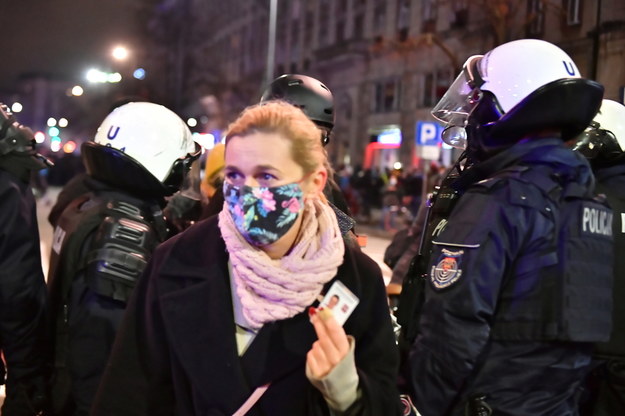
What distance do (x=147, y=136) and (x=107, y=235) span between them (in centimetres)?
68

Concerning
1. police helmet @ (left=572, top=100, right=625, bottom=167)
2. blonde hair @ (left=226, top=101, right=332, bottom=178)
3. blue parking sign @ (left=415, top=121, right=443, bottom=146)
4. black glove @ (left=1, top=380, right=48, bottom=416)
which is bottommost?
black glove @ (left=1, top=380, right=48, bottom=416)

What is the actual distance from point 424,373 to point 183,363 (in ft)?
2.96

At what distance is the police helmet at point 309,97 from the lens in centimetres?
390

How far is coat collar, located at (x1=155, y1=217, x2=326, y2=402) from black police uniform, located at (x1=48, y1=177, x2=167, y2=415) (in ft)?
2.31

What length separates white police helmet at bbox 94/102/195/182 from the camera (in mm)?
3160

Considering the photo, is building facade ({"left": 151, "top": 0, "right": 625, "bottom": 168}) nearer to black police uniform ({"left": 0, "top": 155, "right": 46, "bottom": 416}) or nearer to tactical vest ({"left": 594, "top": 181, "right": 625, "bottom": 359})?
A: tactical vest ({"left": 594, "top": 181, "right": 625, "bottom": 359})

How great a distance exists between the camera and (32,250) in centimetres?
309

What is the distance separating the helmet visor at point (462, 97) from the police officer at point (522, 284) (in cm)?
41

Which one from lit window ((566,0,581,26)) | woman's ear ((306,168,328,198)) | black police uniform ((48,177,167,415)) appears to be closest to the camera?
woman's ear ((306,168,328,198))

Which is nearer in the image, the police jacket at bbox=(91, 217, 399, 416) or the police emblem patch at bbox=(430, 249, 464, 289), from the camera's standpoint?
the police jacket at bbox=(91, 217, 399, 416)

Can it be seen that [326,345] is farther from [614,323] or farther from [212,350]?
[614,323]

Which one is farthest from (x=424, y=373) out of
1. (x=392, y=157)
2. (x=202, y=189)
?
(x=392, y=157)

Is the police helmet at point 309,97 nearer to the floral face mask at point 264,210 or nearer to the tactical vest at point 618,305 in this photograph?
the tactical vest at point 618,305

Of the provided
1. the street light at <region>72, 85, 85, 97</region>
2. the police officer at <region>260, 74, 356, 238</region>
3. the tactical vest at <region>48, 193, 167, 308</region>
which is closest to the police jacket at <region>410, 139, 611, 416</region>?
the tactical vest at <region>48, 193, 167, 308</region>
